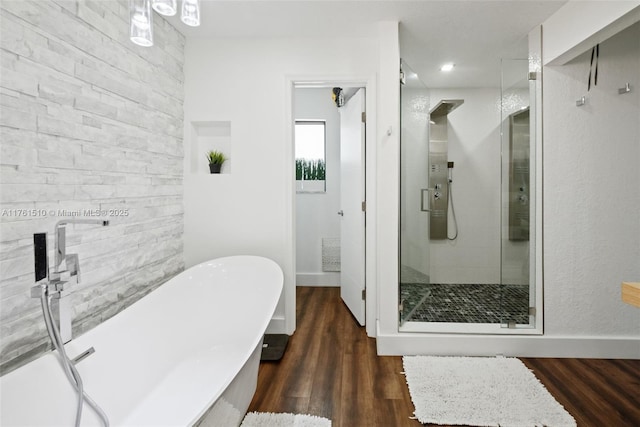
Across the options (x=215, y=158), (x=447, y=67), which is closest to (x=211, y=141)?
(x=215, y=158)

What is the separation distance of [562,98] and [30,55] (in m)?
3.18

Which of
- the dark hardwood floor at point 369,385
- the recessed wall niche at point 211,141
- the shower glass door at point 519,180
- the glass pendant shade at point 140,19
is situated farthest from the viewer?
the recessed wall niche at point 211,141

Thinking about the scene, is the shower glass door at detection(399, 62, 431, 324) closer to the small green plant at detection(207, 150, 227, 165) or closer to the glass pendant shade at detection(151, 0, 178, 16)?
the small green plant at detection(207, 150, 227, 165)

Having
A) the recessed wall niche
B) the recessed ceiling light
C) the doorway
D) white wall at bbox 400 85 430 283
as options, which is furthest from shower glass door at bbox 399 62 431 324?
the recessed wall niche

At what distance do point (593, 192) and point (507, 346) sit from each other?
129cm

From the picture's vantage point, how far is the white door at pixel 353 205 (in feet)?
9.49

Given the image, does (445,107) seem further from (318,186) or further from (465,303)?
(465,303)

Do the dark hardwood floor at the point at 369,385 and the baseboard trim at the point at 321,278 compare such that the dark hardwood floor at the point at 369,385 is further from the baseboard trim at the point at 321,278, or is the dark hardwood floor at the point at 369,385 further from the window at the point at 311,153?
the window at the point at 311,153

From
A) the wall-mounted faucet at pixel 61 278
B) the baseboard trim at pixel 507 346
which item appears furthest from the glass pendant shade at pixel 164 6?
the baseboard trim at pixel 507 346

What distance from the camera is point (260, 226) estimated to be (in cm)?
275

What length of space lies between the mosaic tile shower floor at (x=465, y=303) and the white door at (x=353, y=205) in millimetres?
445

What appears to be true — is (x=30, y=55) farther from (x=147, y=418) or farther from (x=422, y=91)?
(x=422, y=91)

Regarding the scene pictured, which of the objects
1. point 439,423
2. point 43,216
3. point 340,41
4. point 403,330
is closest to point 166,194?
point 43,216

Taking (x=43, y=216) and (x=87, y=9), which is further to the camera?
(x=87, y=9)
